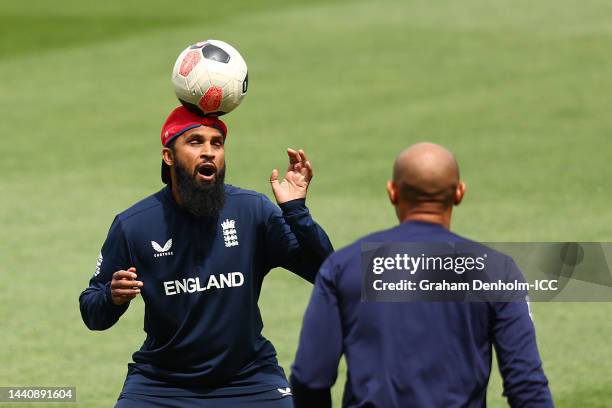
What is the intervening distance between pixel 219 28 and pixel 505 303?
893 inches

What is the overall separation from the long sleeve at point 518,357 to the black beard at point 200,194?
232 cm

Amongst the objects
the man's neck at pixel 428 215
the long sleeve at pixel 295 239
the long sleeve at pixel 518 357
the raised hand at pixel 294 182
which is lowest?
the long sleeve at pixel 518 357

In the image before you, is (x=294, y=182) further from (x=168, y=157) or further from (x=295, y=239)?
A: (x=168, y=157)

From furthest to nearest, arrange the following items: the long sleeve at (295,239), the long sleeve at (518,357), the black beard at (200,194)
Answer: the black beard at (200,194) → the long sleeve at (295,239) → the long sleeve at (518,357)

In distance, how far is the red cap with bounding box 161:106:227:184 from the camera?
7188mm

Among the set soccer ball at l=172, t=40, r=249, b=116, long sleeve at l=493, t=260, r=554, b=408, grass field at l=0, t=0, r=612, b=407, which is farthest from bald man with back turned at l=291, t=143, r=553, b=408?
grass field at l=0, t=0, r=612, b=407

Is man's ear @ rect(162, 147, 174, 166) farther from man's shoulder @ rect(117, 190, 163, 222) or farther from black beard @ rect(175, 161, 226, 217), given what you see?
man's shoulder @ rect(117, 190, 163, 222)

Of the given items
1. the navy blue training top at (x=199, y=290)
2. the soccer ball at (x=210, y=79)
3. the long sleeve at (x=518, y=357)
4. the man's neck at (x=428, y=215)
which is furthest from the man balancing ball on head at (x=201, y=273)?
the long sleeve at (x=518, y=357)

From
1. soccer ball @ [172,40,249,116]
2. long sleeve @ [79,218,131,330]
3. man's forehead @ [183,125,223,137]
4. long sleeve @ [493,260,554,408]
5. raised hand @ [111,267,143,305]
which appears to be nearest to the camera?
long sleeve @ [493,260,554,408]

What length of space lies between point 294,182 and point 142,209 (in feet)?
2.92

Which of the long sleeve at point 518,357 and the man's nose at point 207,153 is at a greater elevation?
the man's nose at point 207,153

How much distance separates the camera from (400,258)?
5301mm

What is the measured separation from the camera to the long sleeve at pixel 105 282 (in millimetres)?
6941

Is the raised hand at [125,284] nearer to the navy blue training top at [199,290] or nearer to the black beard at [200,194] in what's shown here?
the navy blue training top at [199,290]
